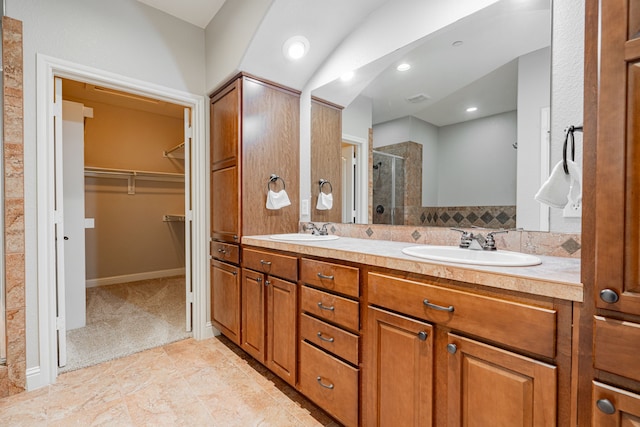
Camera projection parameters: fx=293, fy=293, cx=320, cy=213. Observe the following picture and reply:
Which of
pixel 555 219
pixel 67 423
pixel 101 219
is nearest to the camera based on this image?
pixel 555 219

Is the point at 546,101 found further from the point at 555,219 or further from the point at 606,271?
the point at 606,271

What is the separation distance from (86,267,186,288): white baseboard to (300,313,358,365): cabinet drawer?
3.93 metres

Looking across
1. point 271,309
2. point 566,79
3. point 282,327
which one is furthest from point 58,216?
point 566,79

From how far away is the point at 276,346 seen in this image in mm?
1827

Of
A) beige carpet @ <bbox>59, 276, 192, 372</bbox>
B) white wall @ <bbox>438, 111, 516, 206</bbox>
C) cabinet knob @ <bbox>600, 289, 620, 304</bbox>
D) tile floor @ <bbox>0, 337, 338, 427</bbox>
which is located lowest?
tile floor @ <bbox>0, 337, 338, 427</bbox>

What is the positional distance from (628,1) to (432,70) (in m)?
1.19

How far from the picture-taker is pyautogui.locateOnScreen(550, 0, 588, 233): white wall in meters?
1.23

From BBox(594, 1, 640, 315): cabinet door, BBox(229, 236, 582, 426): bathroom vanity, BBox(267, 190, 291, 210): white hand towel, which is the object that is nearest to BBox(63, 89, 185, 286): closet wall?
BBox(267, 190, 291, 210): white hand towel

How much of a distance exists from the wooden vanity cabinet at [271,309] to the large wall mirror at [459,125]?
0.74m

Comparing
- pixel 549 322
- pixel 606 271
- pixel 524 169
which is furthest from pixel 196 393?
pixel 524 169

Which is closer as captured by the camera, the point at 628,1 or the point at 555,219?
the point at 628,1

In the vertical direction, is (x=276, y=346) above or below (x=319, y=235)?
below

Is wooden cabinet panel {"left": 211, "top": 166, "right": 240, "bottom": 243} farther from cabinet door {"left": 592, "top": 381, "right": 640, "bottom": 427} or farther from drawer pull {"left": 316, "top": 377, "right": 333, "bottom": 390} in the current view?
cabinet door {"left": 592, "top": 381, "right": 640, "bottom": 427}

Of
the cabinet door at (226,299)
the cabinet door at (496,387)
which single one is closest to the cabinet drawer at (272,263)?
the cabinet door at (226,299)
